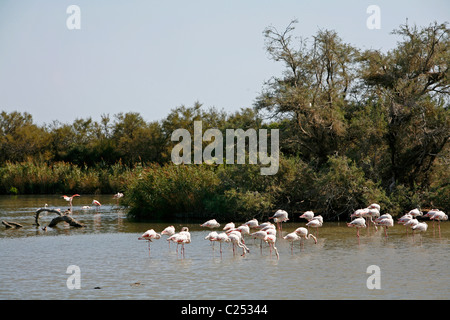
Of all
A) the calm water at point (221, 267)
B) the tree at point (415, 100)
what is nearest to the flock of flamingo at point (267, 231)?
the calm water at point (221, 267)

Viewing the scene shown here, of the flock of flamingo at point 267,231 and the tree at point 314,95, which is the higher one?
the tree at point 314,95

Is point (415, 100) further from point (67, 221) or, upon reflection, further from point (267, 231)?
point (67, 221)

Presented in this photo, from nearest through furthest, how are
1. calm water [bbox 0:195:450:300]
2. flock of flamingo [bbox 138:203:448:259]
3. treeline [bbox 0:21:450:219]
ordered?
calm water [bbox 0:195:450:300] → flock of flamingo [bbox 138:203:448:259] → treeline [bbox 0:21:450:219]

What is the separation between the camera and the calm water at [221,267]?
11.7 meters

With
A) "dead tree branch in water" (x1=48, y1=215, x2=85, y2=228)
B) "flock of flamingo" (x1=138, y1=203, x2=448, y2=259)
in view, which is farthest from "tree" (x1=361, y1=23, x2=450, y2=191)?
"dead tree branch in water" (x1=48, y1=215, x2=85, y2=228)

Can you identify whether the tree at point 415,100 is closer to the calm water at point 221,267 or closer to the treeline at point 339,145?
the treeline at point 339,145

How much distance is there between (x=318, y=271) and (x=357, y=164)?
1098 centimetres

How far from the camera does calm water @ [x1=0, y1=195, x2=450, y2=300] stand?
11734mm

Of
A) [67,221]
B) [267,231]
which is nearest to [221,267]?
[267,231]

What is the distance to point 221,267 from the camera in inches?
561

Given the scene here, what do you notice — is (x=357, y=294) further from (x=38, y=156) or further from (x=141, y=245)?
(x=38, y=156)

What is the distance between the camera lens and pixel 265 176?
2325 centimetres

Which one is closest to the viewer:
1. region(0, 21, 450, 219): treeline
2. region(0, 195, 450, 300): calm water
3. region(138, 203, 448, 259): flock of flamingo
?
Result: region(0, 195, 450, 300): calm water

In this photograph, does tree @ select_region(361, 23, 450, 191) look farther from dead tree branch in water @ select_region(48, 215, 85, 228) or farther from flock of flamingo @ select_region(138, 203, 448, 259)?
dead tree branch in water @ select_region(48, 215, 85, 228)
